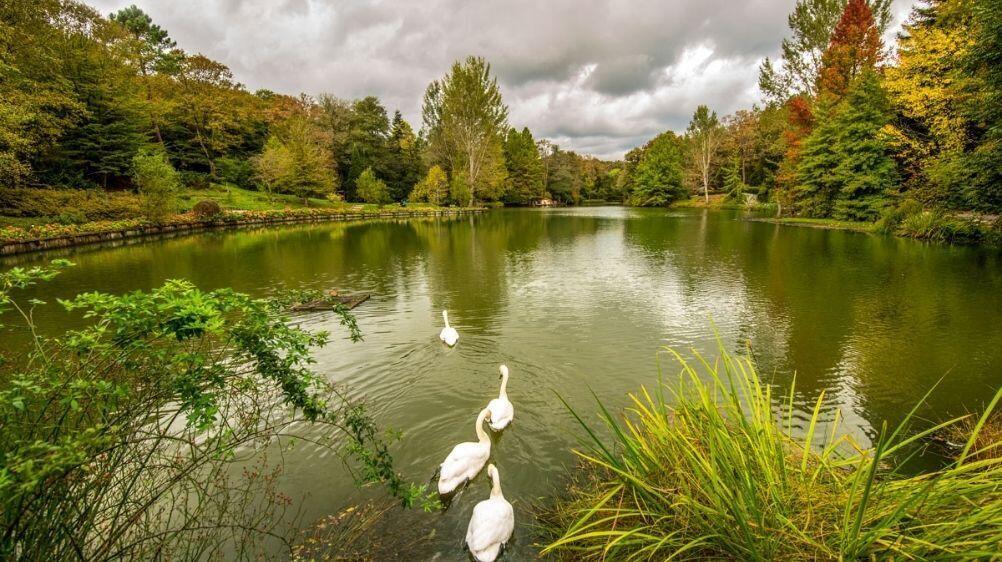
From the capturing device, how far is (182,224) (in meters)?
27.4

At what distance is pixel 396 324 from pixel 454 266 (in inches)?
285

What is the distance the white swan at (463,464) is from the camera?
4074mm

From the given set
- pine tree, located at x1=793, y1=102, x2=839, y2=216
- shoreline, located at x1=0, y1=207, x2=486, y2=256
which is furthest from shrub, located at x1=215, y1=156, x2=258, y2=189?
pine tree, located at x1=793, y1=102, x2=839, y2=216

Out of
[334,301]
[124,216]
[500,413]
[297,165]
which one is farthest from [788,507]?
[297,165]

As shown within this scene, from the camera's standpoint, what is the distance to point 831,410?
5.45 meters

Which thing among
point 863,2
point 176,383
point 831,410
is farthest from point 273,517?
point 863,2

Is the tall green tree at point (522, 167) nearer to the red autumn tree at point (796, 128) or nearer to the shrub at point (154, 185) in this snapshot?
the red autumn tree at point (796, 128)

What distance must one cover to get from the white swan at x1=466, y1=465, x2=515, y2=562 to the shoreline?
81.5 ft

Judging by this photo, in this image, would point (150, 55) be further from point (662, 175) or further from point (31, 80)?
point (662, 175)

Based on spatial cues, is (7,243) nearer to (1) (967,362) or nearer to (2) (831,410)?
(2) (831,410)

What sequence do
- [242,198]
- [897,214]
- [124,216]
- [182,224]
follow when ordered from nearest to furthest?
1. [897,214]
2. [124,216]
3. [182,224]
4. [242,198]

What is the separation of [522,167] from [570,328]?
2384 inches

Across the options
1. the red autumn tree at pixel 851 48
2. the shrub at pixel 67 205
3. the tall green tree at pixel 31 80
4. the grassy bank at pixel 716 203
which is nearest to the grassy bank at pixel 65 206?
Result: the shrub at pixel 67 205

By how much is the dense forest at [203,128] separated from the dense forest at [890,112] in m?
30.3
